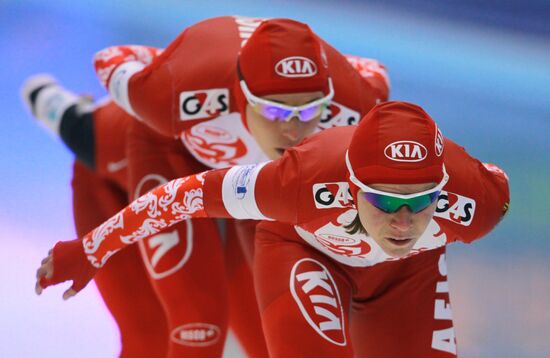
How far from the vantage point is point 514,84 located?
6.84 metres

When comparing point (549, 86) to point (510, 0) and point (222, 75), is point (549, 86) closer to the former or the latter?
point (510, 0)

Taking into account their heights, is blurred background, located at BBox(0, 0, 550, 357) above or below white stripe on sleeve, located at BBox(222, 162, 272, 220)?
below

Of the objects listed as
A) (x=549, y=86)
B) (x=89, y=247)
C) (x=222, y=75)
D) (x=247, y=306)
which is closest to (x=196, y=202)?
(x=89, y=247)

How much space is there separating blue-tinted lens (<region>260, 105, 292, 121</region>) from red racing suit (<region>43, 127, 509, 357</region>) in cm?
40

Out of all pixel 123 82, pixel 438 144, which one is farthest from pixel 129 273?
pixel 438 144

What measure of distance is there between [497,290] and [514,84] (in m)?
2.13

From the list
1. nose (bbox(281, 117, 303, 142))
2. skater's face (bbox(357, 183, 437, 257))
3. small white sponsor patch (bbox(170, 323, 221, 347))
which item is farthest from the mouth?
small white sponsor patch (bbox(170, 323, 221, 347))

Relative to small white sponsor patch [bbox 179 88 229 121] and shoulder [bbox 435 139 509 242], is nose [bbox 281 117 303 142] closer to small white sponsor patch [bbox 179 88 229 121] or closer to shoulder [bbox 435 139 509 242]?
small white sponsor patch [bbox 179 88 229 121]

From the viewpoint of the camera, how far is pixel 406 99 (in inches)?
264

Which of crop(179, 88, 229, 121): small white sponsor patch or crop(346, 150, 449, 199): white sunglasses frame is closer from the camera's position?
crop(346, 150, 449, 199): white sunglasses frame

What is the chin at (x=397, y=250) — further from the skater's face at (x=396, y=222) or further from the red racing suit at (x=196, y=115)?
the red racing suit at (x=196, y=115)

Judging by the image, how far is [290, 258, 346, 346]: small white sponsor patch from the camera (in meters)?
3.40

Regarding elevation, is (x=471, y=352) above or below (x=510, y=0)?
below

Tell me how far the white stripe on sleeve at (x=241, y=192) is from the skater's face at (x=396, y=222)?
1.22ft
